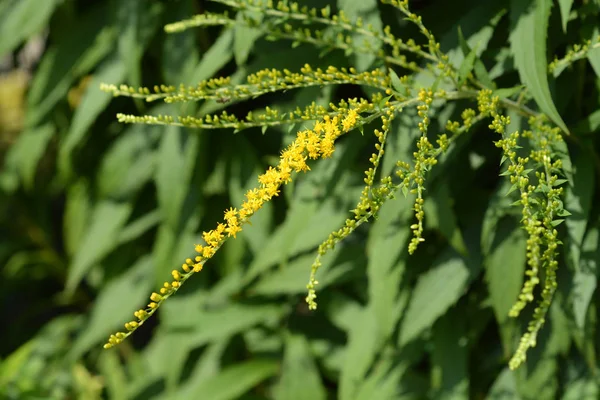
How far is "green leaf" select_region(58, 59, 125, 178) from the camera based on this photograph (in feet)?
6.29

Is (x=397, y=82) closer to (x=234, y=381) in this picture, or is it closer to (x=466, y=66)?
(x=466, y=66)

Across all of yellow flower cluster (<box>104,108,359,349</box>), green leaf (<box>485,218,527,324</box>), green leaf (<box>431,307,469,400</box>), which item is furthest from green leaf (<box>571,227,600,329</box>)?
yellow flower cluster (<box>104,108,359,349</box>)

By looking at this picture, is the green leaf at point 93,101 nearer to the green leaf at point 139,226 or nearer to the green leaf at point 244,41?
the green leaf at point 139,226

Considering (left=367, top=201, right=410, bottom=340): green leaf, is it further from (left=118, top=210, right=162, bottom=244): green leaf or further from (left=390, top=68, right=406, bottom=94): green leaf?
(left=118, top=210, right=162, bottom=244): green leaf

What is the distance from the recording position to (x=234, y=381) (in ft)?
6.53

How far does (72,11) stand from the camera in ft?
7.20

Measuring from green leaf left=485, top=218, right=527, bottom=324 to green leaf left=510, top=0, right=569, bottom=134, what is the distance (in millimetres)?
305

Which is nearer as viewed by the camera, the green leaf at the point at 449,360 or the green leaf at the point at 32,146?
the green leaf at the point at 449,360

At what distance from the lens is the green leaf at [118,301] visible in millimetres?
2211

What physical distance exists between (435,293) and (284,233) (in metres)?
0.36

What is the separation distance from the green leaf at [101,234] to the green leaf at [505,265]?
3.62 ft

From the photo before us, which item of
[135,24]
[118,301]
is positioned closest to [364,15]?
[135,24]

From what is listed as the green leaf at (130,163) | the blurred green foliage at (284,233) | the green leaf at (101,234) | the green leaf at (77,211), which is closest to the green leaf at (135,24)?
the blurred green foliage at (284,233)

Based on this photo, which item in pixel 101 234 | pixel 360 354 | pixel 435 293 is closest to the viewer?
pixel 435 293
